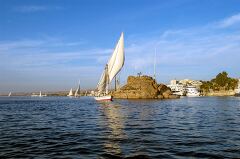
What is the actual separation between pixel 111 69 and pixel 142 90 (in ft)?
209

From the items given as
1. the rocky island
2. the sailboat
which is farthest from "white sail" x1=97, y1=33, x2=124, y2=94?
the rocky island

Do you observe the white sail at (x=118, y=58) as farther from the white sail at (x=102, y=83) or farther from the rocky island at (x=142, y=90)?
the rocky island at (x=142, y=90)

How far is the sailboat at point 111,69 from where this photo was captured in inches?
4641

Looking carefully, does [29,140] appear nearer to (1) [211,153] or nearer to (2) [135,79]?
(1) [211,153]

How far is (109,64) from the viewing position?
403 ft

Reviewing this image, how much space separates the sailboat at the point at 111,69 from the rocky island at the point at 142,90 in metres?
53.4

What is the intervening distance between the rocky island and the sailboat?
2102 inches

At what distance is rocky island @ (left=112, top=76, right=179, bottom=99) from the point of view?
182 meters

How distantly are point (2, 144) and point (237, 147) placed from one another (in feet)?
51.3

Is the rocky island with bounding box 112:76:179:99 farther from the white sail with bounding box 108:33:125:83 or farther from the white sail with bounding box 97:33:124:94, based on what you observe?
the white sail with bounding box 108:33:125:83

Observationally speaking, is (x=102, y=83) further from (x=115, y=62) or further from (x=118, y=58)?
(x=118, y=58)

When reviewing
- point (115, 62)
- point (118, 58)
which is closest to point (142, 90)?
point (115, 62)

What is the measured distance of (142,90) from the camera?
182 m

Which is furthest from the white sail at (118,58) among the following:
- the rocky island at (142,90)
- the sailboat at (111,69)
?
the rocky island at (142,90)
